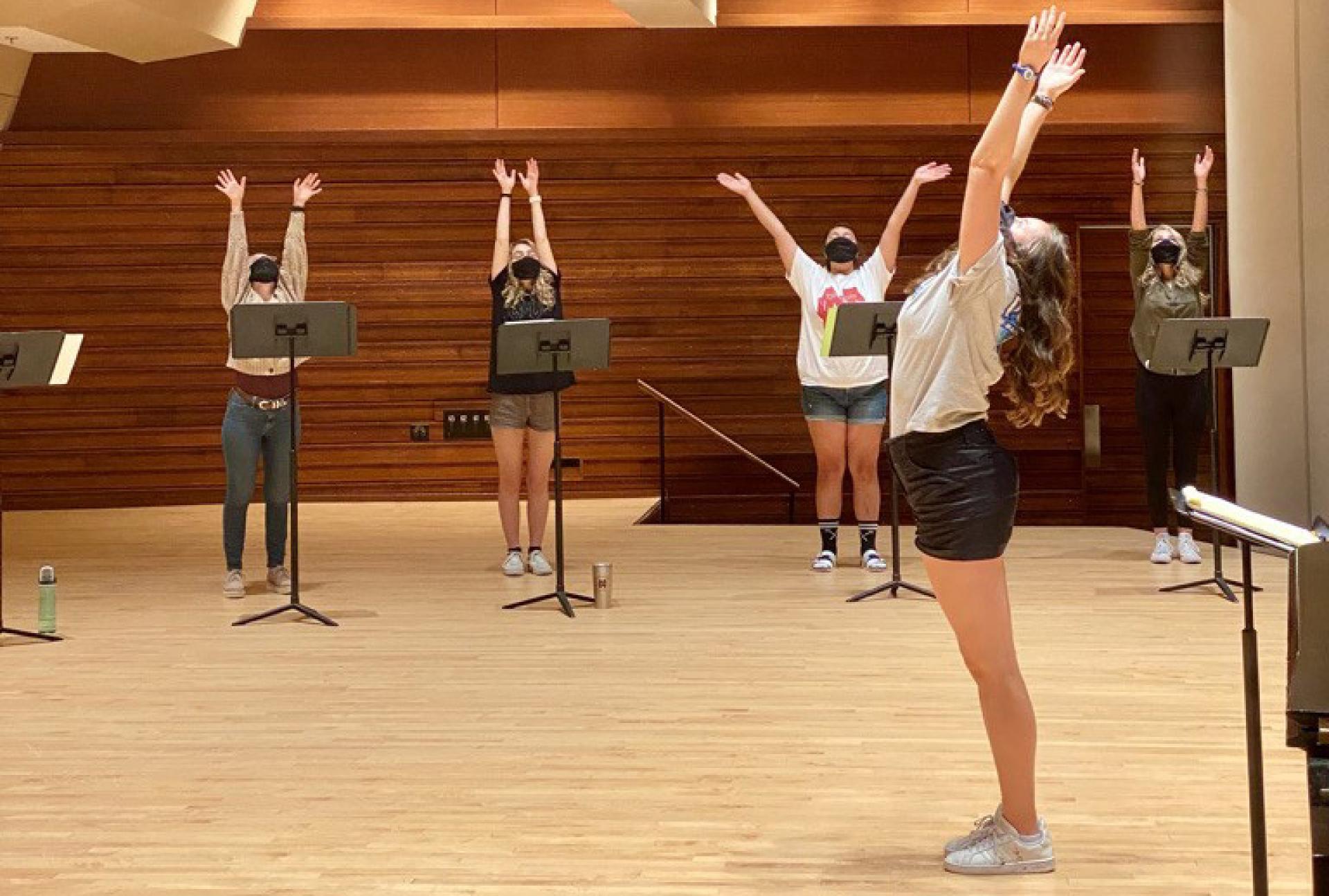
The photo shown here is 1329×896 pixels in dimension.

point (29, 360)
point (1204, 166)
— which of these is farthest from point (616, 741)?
point (1204, 166)

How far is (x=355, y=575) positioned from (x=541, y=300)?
173 centimetres

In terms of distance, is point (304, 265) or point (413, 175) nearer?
point (304, 265)

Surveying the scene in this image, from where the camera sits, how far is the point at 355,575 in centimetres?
811

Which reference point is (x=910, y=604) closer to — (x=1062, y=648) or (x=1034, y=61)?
(x=1062, y=648)

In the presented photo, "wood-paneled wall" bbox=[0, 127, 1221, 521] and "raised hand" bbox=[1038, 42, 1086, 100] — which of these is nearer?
"raised hand" bbox=[1038, 42, 1086, 100]

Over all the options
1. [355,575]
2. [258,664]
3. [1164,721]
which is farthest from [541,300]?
[1164,721]

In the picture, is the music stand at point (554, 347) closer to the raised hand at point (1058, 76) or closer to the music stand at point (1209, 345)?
the music stand at point (1209, 345)

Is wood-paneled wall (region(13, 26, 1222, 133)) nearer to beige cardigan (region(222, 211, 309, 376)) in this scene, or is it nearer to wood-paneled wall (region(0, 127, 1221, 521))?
wood-paneled wall (region(0, 127, 1221, 521))

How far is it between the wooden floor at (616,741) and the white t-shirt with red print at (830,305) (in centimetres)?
94

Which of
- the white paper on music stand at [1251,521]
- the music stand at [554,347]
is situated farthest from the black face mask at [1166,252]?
the white paper on music stand at [1251,521]

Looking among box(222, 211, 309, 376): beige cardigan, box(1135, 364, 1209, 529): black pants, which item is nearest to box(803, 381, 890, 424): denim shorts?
box(1135, 364, 1209, 529): black pants

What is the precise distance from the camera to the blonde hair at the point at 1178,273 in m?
7.59

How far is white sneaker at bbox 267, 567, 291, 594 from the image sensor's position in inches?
298

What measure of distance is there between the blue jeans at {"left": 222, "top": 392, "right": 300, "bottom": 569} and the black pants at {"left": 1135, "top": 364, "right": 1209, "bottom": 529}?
3.89 m
